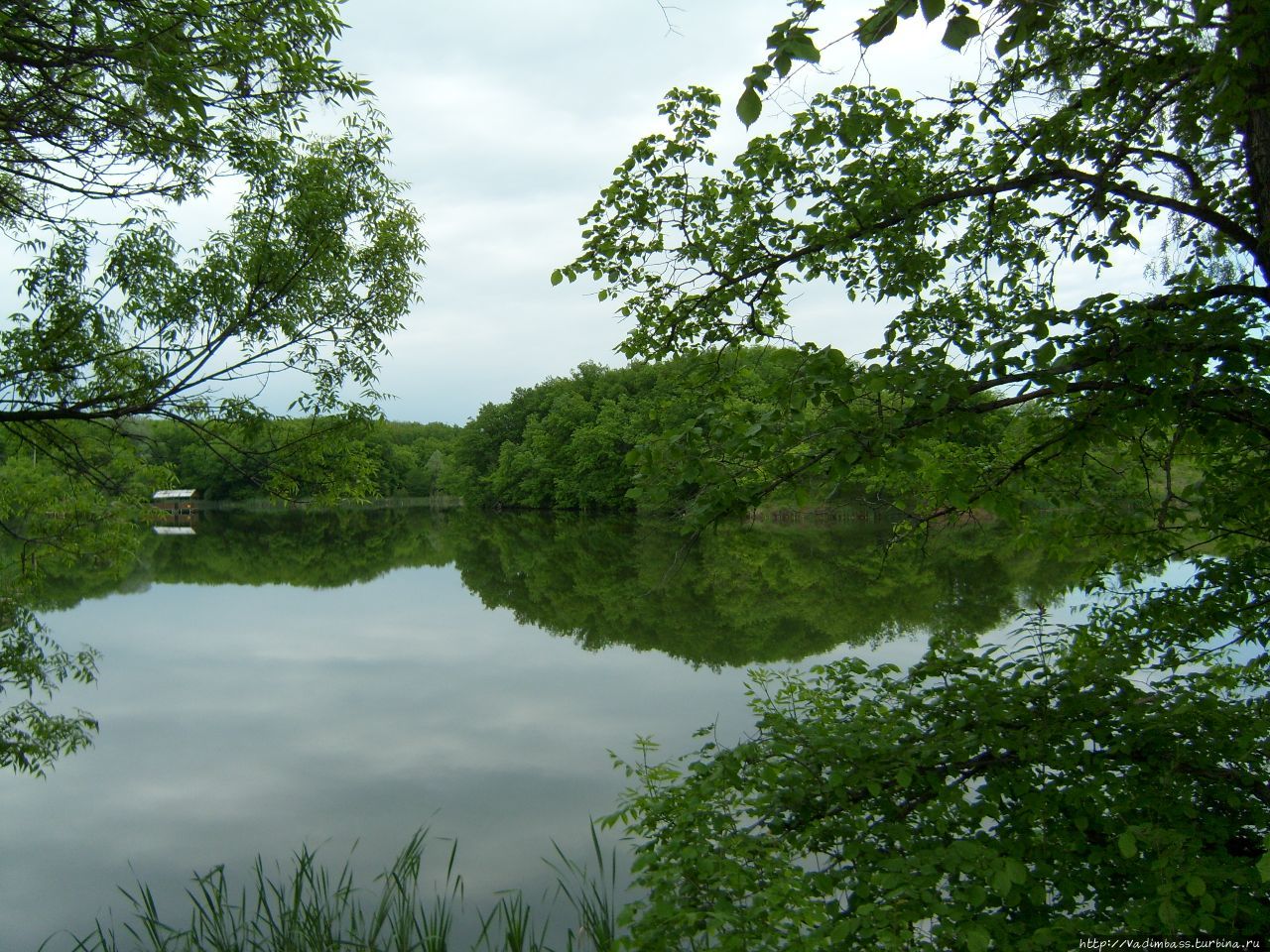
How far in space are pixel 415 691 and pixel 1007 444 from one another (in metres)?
11.1

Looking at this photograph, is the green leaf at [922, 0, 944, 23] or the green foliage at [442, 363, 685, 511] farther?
the green foliage at [442, 363, 685, 511]

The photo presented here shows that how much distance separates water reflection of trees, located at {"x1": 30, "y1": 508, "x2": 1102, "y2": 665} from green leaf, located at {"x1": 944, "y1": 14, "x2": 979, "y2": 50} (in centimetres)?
258

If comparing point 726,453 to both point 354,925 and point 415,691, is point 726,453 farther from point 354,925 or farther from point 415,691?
point 415,691

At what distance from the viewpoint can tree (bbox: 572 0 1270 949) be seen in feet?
11.8

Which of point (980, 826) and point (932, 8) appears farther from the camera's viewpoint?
point (980, 826)

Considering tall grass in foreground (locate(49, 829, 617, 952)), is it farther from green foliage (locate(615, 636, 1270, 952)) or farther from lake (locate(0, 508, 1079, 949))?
green foliage (locate(615, 636, 1270, 952))

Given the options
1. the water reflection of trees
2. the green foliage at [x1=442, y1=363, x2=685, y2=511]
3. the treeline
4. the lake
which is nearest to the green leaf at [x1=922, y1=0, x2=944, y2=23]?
the treeline

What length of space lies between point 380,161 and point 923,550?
660cm

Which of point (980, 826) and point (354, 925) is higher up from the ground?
point (980, 826)

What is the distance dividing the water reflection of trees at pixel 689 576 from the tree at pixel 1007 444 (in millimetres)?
1069

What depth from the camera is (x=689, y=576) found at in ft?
83.3

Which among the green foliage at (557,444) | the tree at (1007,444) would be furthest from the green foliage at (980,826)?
the green foliage at (557,444)

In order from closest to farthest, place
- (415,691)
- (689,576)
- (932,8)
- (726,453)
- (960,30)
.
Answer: (932,8) → (960,30) → (726,453) → (415,691) → (689,576)

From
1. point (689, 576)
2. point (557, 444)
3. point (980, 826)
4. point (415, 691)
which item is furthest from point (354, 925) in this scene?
point (557, 444)
